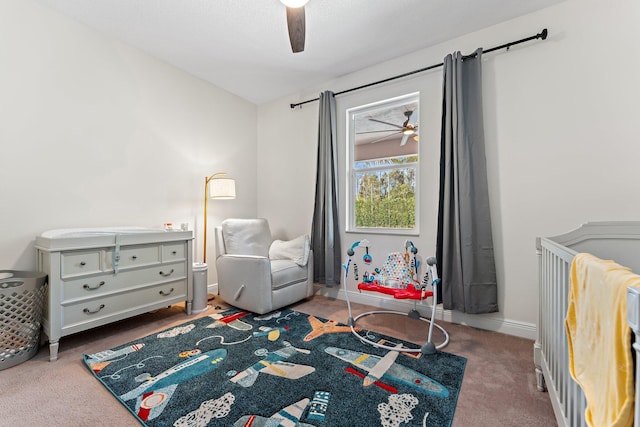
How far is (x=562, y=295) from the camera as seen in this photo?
43.6 inches

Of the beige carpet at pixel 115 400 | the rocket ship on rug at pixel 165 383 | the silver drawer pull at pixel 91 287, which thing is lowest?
the beige carpet at pixel 115 400

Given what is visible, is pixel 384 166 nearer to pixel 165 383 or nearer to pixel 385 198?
pixel 385 198

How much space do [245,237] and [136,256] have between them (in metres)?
1.07

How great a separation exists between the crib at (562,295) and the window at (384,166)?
129cm

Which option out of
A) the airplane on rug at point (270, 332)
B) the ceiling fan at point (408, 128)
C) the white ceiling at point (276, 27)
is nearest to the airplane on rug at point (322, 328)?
the airplane on rug at point (270, 332)

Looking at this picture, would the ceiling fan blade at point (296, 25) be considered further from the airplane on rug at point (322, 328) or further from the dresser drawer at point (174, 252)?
the airplane on rug at point (322, 328)

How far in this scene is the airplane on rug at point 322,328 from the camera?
2201 mm

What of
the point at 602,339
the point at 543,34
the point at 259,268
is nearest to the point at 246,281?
the point at 259,268

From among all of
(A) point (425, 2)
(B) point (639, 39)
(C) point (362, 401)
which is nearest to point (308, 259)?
(C) point (362, 401)

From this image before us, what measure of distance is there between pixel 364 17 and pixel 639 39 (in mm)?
1847

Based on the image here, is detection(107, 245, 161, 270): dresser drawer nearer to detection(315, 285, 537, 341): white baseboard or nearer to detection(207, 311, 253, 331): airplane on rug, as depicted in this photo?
detection(207, 311, 253, 331): airplane on rug

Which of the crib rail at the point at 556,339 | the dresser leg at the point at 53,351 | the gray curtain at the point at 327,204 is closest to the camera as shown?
the crib rail at the point at 556,339

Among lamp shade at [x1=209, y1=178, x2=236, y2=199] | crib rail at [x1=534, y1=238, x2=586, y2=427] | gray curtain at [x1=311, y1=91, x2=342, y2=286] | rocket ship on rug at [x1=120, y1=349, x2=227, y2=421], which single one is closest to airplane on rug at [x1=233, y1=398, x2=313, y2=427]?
rocket ship on rug at [x1=120, y1=349, x2=227, y2=421]

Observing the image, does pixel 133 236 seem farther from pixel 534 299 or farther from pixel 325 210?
pixel 534 299
